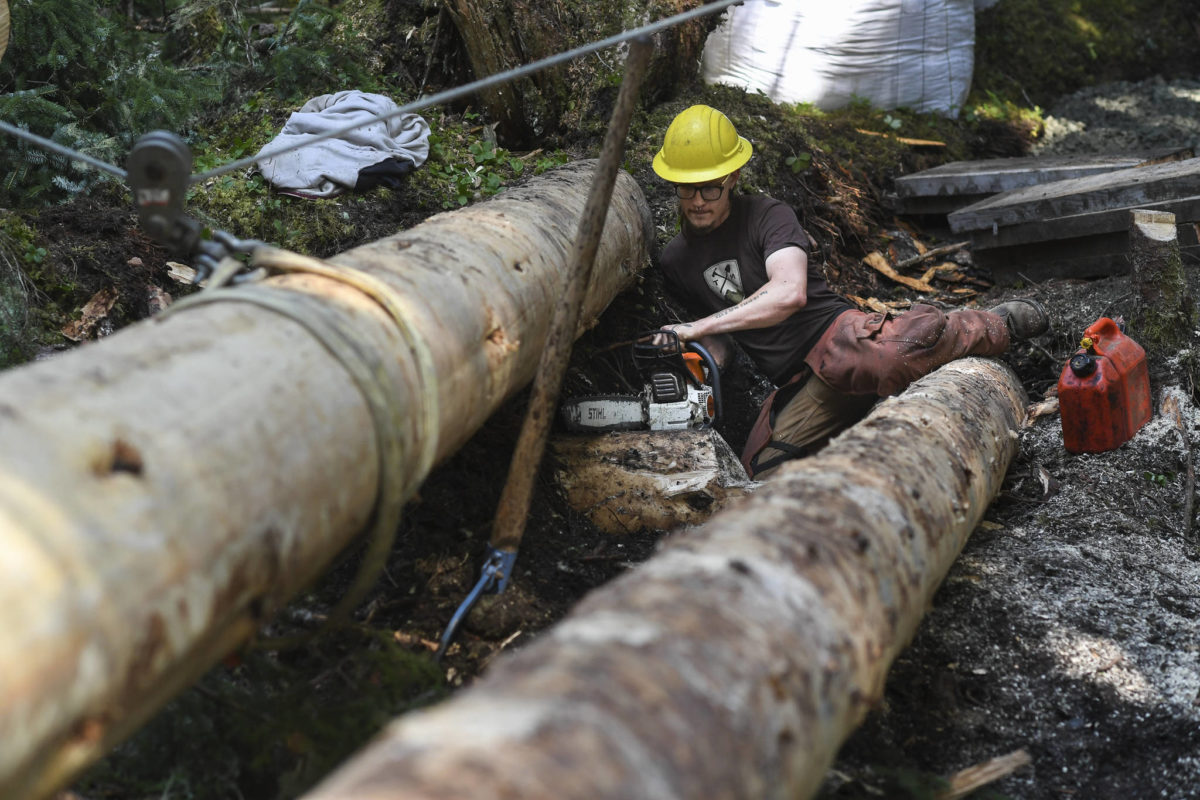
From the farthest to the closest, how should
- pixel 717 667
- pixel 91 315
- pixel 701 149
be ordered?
pixel 701 149, pixel 91 315, pixel 717 667

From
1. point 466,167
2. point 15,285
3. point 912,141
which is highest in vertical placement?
point 15,285

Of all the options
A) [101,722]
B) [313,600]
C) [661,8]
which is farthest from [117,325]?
[661,8]

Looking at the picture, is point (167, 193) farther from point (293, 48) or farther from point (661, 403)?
point (293, 48)

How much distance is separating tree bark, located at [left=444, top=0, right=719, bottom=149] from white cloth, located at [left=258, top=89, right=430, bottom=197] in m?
0.86

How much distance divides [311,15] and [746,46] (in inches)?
131

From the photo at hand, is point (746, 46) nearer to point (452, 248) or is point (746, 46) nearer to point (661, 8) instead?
point (661, 8)

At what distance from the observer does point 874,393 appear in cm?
446

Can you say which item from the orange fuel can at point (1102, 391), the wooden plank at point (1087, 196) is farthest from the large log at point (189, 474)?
the wooden plank at point (1087, 196)

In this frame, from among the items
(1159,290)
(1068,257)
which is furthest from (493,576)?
(1068,257)

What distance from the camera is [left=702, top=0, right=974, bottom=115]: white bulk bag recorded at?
743 cm

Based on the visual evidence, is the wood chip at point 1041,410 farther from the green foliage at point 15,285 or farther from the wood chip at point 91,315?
the green foliage at point 15,285

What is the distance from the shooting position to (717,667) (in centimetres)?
153

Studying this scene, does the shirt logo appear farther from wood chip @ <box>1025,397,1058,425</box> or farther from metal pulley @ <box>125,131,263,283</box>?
metal pulley @ <box>125,131,263,283</box>

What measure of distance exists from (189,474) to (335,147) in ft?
11.5
